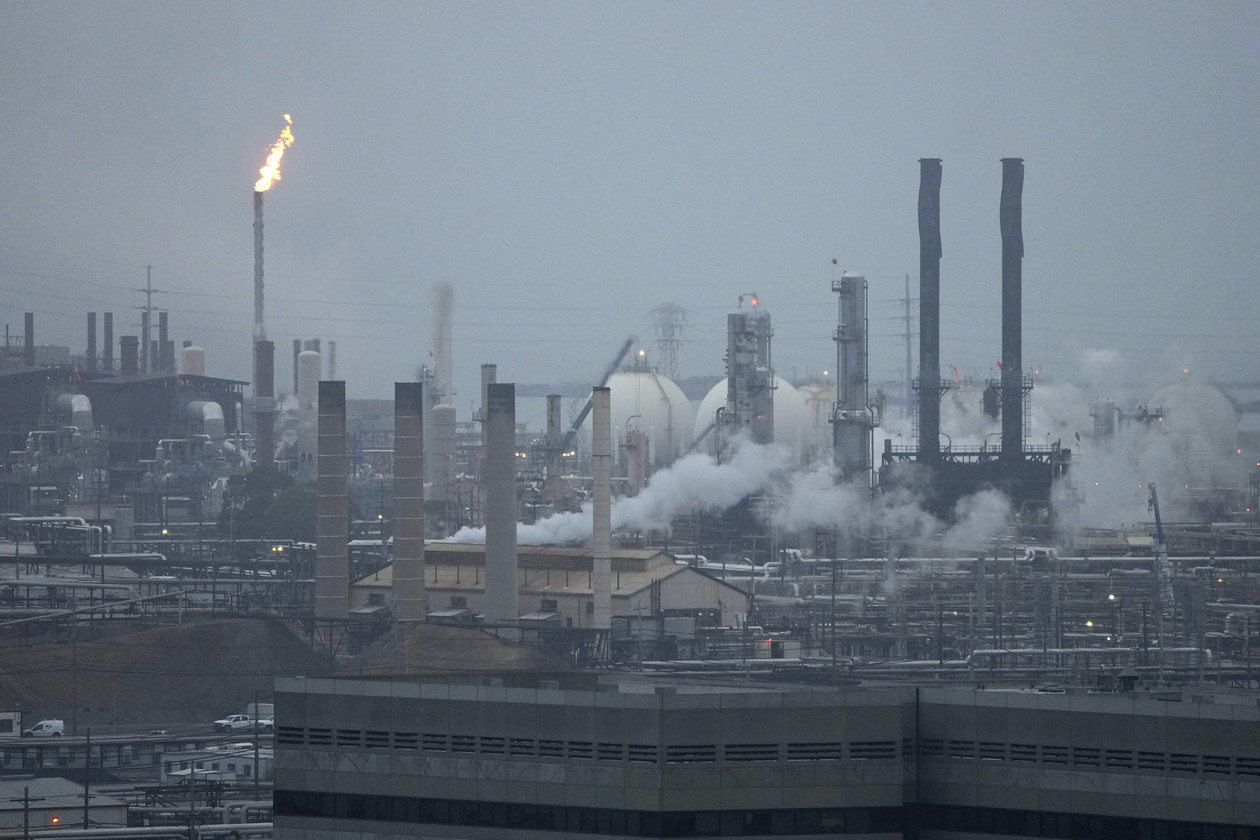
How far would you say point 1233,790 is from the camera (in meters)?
16.0

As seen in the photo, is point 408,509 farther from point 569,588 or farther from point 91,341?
point 91,341

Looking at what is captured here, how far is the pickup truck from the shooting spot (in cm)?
3881

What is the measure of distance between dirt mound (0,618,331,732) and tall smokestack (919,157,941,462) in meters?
34.0

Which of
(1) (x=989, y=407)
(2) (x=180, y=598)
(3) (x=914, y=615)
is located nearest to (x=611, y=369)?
(1) (x=989, y=407)

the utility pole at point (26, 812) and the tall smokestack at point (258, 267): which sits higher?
the tall smokestack at point (258, 267)

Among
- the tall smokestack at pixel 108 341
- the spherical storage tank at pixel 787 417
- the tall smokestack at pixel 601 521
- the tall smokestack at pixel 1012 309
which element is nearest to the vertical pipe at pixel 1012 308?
the tall smokestack at pixel 1012 309

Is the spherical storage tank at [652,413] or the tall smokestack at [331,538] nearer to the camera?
the tall smokestack at [331,538]

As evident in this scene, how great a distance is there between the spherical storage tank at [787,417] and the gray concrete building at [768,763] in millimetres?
65311

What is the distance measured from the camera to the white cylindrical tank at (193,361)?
311ft

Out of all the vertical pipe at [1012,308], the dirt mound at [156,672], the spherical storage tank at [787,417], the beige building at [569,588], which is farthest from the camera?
the spherical storage tank at [787,417]

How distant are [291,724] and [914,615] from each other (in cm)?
3667

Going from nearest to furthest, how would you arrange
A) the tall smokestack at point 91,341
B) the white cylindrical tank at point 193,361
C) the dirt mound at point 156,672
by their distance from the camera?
the dirt mound at point 156,672 < the white cylindrical tank at point 193,361 < the tall smokestack at point 91,341

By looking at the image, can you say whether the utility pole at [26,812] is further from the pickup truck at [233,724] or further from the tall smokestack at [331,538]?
the tall smokestack at [331,538]

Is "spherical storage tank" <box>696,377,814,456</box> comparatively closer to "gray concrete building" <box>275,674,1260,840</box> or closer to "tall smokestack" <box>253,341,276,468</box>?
"tall smokestack" <box>253,341,276,468</box>
